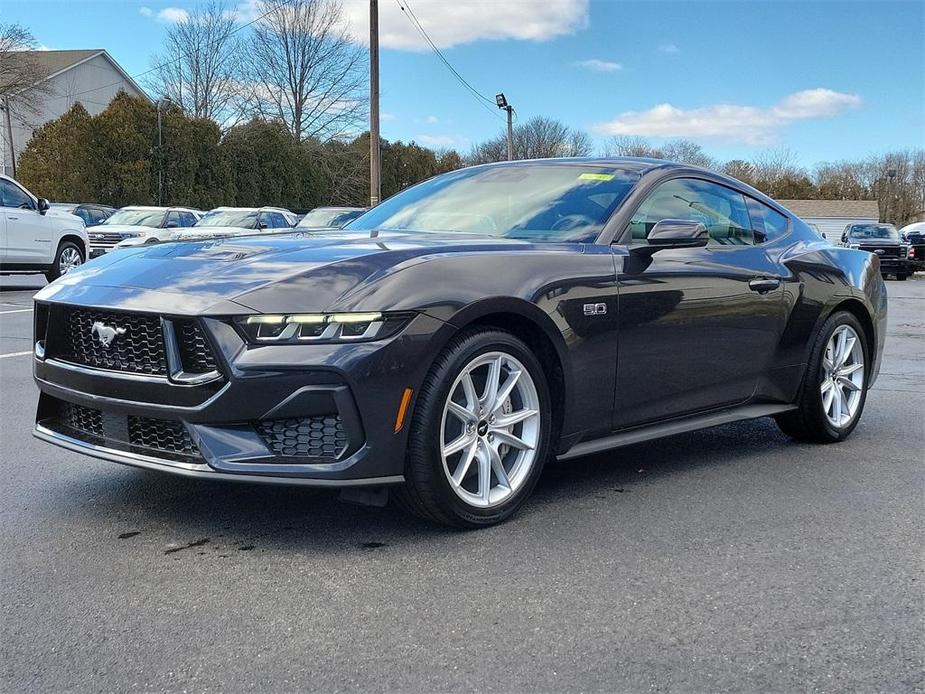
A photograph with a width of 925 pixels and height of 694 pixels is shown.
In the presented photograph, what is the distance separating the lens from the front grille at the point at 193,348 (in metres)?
3.06

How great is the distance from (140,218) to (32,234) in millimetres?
8072

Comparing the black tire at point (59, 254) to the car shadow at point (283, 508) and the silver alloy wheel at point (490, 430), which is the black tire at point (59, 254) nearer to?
the car shadow at point (283, 508)

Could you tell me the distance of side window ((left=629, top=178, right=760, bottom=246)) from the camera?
427cm

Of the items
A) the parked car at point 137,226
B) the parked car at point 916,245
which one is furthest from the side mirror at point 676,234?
the parked car at point 916,245

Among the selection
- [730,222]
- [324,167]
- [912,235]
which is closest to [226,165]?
[324,167]

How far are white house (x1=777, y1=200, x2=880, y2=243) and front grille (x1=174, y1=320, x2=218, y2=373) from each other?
70327 mm

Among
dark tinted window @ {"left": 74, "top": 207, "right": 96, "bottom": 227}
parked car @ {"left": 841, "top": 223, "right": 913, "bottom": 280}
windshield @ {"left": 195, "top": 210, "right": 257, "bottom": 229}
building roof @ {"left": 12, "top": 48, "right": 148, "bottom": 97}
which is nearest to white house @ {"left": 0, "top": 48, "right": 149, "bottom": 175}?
building roof @ {"left": 12, "top": 48, "right": 148, "bottom": 97}

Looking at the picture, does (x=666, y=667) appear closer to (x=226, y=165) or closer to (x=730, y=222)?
(x=730, y=222)

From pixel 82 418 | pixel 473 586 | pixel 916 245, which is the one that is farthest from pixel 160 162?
pixel 473 586

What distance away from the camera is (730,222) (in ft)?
15.8

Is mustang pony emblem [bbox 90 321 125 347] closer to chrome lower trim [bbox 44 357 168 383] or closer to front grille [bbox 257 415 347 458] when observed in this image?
chrome lower trim [bbox 44 357 168 383]

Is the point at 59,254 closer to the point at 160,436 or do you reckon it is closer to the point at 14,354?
the point at 14,354

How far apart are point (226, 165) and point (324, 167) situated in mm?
12628

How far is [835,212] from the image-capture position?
70.8 m
